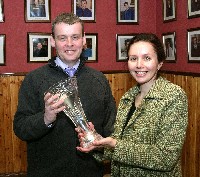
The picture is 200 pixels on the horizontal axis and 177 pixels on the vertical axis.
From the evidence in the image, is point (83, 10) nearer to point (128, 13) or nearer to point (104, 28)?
point (104, 28)

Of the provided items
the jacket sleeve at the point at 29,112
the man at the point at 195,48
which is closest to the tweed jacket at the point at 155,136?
the jacket sleeve at the point at 29,112

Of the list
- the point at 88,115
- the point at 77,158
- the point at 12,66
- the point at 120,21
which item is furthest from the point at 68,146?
the point at 120,21

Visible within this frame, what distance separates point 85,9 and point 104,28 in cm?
41

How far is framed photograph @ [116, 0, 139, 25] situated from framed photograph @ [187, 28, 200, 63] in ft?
4.02

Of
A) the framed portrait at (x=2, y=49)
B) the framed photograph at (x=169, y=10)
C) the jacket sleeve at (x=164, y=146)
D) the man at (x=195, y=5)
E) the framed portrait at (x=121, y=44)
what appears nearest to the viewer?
the jacket sleeve at (x=164, y=146)

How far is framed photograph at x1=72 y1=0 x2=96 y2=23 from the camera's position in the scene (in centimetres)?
488

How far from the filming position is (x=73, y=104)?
195cm

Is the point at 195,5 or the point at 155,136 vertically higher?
the point at 195,5

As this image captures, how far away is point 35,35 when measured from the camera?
483 centimetres

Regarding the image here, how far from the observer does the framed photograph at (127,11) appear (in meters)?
5.06

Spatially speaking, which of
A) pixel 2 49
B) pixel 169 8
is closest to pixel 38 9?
pixel 2 49

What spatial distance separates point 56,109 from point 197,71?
2561 mm

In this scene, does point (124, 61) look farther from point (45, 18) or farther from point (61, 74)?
point (61, 74)

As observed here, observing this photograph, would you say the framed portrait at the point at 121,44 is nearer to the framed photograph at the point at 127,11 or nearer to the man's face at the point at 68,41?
the framed photograph at the point at 127,11
